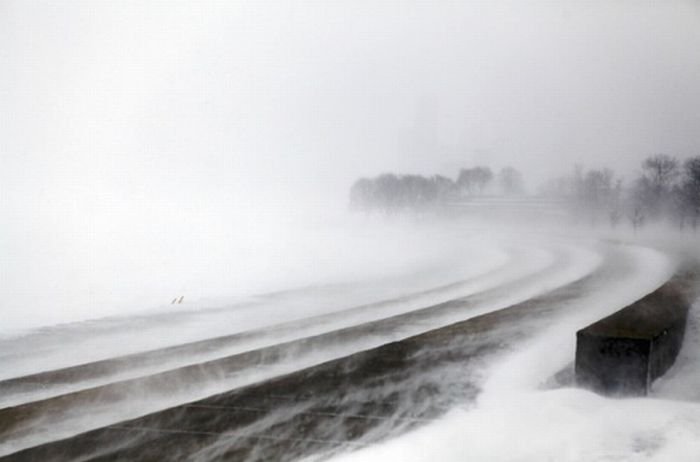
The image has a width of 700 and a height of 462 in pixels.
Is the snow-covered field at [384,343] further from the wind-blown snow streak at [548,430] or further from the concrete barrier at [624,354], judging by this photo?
the concrete barrier at [624,354]

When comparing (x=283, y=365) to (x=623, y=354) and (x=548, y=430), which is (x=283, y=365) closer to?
(x=548, y=430)

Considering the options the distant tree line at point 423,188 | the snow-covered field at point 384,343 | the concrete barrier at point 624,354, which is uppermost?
the distant tree line at point 423,188

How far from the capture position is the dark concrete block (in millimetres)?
4730

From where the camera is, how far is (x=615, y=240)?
53.7ft

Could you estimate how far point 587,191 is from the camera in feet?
51.7

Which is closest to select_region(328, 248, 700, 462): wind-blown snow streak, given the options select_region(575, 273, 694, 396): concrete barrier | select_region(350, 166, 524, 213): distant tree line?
select_region(575, 273, 694, 396): concrete barrier

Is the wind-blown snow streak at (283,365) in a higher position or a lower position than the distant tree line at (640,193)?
lower

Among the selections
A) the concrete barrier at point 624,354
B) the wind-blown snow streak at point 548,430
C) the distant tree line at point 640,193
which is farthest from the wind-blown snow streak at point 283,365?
the distant tree line at point 640,193

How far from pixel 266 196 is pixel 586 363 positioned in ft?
65.6

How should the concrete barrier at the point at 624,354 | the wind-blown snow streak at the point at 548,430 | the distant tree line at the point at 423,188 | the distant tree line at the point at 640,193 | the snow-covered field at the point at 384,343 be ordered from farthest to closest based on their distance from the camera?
the distant tree line at the point at 423,188, the distant tree line at the point at 640,193, the concrete barrier at the point at 624,354, the snow-covered field at the point at 384,343, the wind-blown snow streak at the point at 548,430

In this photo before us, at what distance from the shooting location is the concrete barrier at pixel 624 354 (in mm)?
4730

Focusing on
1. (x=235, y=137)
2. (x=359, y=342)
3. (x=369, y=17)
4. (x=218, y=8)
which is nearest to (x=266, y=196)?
(x=235, y=137)

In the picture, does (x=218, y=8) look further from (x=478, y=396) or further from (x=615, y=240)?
(x=478, y=396)

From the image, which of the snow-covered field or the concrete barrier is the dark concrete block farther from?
the snow-covered field
